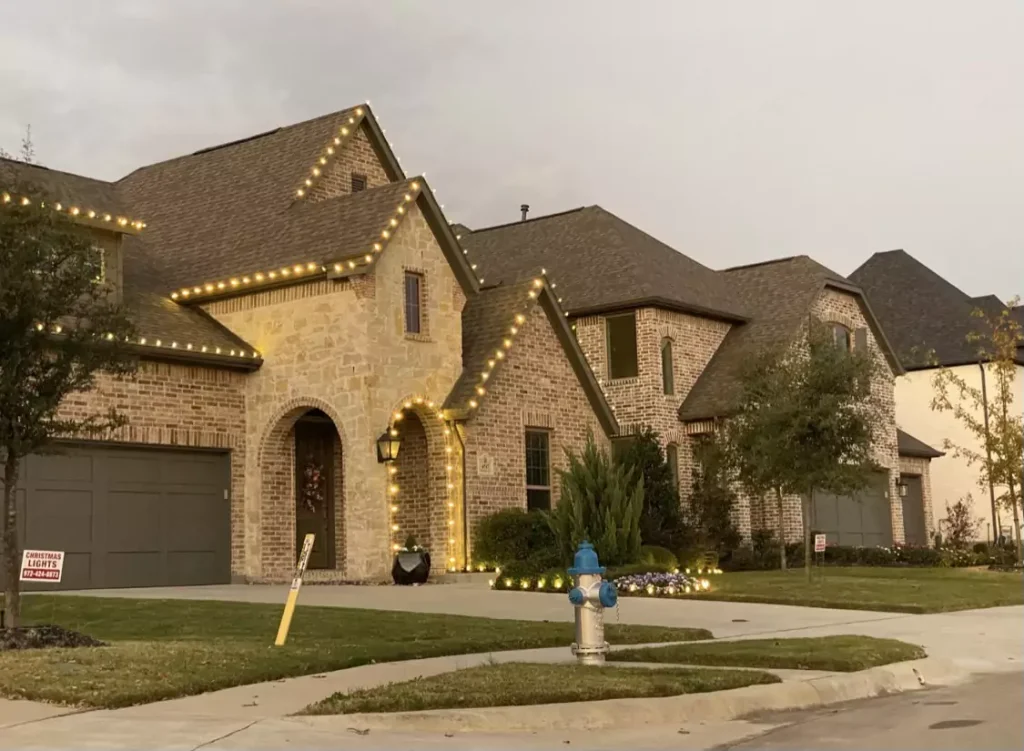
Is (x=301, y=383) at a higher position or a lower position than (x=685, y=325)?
lower

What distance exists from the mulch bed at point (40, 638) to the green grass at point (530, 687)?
408 centimetres

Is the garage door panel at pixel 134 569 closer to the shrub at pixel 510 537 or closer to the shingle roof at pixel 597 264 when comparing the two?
the shrub at pixel 510 537

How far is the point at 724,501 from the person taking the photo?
3297 centimetres

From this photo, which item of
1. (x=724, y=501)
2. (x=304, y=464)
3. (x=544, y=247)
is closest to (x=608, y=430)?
(x=724, y=501)

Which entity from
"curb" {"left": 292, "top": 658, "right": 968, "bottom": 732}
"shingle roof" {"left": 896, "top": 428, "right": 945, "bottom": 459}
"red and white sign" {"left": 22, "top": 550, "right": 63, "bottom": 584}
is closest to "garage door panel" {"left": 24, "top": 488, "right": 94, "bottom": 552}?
"red and white sign" {"left": 22, "top": 550, "right": 63, "bottom": 584}

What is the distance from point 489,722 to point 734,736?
5.53 feet

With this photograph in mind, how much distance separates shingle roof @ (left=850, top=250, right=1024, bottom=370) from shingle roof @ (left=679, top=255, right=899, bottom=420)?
29.3 ft

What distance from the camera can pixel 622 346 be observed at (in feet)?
114

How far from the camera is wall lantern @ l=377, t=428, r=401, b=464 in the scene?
23641mm

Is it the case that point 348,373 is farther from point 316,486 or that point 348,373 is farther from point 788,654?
point 788,654

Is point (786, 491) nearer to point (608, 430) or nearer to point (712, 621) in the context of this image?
point (608, 430)

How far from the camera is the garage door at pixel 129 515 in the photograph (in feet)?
71.6

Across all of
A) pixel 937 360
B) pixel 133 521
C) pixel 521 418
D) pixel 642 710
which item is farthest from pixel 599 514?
pixel 937 360

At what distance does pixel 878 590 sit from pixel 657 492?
23.0ft
